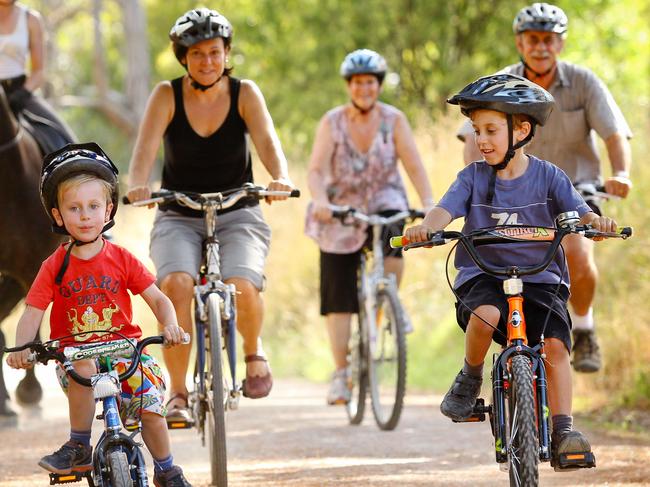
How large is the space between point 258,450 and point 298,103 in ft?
60.3

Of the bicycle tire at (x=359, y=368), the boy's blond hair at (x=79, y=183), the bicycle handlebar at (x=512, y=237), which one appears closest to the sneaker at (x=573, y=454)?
the bicycle handlebar at (x=512, y=237)

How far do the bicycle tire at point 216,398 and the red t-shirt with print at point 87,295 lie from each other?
4.01 feet

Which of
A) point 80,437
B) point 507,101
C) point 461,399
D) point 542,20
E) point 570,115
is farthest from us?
point 570,115

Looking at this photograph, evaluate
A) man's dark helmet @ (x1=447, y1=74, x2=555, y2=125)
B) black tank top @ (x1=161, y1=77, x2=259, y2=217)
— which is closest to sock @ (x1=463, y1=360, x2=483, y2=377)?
man's dark helmet @ (x1=447, y1=74, x2=555, y2=125)

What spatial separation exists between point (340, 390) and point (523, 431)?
489 centimetres

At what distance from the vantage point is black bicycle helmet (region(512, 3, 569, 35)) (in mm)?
9094

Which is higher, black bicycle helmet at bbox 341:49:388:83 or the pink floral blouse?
black bicycle helmet at bbox 341:49:388:83

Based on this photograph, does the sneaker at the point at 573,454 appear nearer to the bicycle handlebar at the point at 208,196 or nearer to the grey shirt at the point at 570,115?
the bicycle handlebar at the point at 208,196

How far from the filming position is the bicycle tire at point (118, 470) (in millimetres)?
5602

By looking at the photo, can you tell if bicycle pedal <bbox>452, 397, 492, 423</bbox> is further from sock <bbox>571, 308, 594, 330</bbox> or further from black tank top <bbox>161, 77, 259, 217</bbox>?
sock <bbox>571, 308, 594, 330</bbox>

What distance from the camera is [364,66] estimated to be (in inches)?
414

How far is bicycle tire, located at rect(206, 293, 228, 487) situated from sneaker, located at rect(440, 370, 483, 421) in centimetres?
128

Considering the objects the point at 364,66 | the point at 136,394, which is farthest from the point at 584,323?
the point at 136,394

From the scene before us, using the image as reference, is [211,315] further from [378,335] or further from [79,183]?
[378,335]
